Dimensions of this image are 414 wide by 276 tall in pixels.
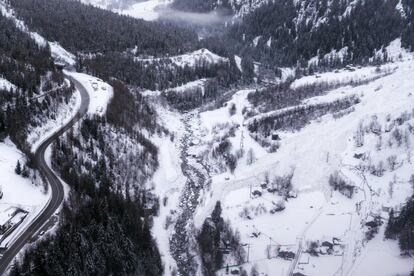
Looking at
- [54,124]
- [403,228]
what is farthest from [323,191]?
[54,124]

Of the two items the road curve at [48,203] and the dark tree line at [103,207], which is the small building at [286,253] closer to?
the dark tree line at [103,207]

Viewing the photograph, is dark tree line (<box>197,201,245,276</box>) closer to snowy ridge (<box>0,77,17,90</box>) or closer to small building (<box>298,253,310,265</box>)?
small building (<box>298,253,310,265</box>)

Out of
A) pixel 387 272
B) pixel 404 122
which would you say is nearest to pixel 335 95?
pixel 404 122

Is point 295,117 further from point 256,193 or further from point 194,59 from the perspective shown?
point 194,59

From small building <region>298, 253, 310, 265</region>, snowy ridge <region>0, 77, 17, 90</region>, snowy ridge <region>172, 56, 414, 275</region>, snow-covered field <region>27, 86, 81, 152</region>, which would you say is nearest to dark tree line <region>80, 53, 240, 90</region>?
snow-covered field <region>27, 86, 81, 152</region>

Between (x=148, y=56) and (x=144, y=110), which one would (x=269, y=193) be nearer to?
(x=144, y=110)

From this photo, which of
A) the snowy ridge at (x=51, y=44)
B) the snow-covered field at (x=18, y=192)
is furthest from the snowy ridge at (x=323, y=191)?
the snowy ridge at (x=51, y=44)
